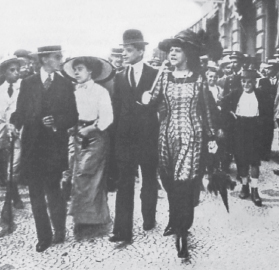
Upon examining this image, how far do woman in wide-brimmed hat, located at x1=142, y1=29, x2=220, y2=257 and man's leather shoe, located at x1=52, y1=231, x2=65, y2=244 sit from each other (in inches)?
35.1

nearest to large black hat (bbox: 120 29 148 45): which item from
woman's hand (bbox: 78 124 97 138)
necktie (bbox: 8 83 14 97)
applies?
woman's hand (bbox: 78 124 97 138)

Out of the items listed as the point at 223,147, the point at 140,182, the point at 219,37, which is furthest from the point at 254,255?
the point at 219,37

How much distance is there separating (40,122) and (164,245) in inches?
51.8

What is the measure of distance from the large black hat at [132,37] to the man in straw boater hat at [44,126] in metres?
0.51

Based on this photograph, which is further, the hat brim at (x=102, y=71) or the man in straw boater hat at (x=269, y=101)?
the man in straw boater hat at (x=269, y=101)

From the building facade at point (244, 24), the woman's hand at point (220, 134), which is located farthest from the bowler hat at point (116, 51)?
the woman's hand at point (220, 134)

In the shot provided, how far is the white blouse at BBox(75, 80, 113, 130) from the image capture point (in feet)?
12.2

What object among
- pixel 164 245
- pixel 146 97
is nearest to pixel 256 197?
pixel 164 245

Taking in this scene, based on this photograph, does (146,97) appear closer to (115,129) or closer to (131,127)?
(131,127)

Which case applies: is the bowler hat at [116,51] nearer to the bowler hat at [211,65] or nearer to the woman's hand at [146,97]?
the woman's hand at [146,97]

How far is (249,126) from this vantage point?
14.9 feet

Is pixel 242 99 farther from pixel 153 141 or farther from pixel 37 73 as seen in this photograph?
pixel 37 73

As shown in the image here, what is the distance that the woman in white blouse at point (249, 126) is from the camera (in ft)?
14.6

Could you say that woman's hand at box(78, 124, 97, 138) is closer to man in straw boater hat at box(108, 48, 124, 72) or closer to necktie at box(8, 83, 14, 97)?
man in straw boater hat at box(108, 48, 124, 72)
